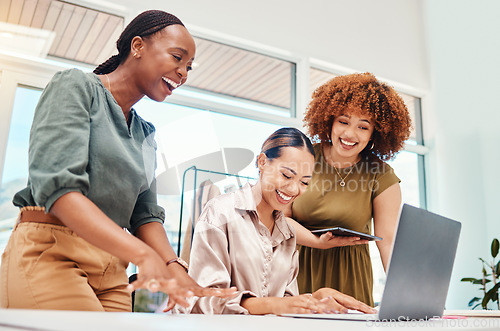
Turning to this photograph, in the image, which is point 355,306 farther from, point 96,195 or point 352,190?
point 352,190

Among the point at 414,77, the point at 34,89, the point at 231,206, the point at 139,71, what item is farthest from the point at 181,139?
the point at 414,77

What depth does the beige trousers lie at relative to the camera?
2.97 ft

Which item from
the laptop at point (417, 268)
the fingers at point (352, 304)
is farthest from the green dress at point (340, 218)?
the laptop at point (417, 268)

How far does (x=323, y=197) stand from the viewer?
77.5 inches

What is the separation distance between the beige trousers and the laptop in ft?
1.41

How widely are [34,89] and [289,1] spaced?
2.20 metres

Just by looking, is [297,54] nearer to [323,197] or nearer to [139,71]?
[323,197]

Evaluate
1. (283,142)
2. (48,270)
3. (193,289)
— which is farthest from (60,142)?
(283,142)

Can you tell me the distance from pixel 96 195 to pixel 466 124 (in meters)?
4.25

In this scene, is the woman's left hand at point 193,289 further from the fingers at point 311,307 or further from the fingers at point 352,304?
the fingers at point 352,304

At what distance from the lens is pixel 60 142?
0.88m

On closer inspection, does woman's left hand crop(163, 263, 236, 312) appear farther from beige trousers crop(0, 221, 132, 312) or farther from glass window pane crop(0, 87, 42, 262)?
glass window pane crop(0, 87, 42, 262)

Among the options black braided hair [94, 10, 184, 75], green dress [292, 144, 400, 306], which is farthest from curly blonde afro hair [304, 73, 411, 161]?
black braided hair [94, 10, 184, 75]

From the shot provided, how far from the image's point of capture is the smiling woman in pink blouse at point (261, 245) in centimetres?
115
